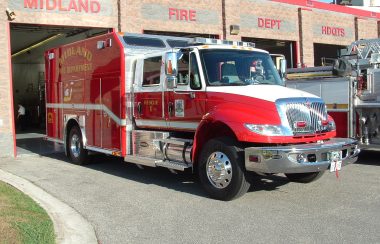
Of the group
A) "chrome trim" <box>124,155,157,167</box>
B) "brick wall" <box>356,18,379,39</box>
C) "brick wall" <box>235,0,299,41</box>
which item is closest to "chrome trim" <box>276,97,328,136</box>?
"chrome trim" <box>124,155,157,167</box>

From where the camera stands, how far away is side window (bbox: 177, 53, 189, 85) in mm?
8148

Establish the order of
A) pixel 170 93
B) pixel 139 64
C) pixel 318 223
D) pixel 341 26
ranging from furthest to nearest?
pixel 341 26, pixel 139 64, pixel 170 93, pixel 318 223

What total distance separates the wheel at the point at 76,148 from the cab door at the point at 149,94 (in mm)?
2576

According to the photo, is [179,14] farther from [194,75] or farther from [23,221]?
[23,221]

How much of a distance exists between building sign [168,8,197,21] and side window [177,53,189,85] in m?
9.21

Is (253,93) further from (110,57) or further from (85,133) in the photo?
(85,133)

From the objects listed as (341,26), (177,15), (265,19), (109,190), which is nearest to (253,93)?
(109,190)

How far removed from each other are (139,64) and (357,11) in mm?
19013

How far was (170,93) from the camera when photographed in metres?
8.58

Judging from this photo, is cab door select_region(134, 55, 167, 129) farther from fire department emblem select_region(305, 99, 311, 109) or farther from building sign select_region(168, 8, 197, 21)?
building sign select_region(168, 8, 197, 21)

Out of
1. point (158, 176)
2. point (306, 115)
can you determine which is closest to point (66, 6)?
point (158, 176)

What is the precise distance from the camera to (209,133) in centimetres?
786

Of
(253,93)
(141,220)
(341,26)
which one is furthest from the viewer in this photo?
(341,26)

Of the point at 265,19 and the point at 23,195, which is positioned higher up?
the point at 265,19
